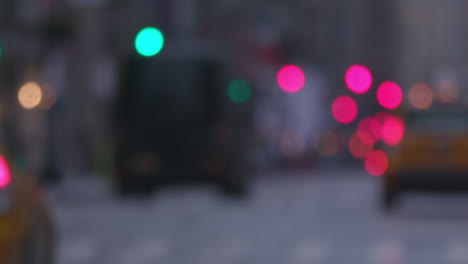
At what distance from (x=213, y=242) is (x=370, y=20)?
95.6 meters

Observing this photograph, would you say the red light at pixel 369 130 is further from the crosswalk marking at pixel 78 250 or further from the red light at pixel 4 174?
the red light at pixel 4 174

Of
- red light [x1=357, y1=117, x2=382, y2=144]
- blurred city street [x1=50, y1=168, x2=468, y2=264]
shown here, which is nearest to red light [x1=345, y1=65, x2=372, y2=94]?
blurred city street [x1=50, y1=168, x2=468, y2=264]

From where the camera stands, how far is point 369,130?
73000 mm

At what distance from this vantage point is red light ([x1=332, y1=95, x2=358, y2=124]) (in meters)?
83.5

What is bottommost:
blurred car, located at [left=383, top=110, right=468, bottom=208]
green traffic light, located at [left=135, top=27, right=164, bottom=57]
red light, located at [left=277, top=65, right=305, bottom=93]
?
red light, located at [left=277, top=65, right=305, bottom=93]

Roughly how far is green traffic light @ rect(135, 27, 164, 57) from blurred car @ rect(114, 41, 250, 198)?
3.24m

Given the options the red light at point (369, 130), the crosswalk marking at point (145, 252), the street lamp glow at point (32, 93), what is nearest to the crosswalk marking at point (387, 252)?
the crosswalk marking at point (145, 252)

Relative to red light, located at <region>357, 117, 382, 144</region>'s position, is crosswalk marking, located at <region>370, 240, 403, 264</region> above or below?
above

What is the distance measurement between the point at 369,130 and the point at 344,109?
11.2m

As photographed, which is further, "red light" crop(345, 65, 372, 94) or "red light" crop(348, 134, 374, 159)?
"red light" crop(348, 134, 374, 159)

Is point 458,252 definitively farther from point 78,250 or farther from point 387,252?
point 78,250

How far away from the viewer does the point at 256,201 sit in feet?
85.7

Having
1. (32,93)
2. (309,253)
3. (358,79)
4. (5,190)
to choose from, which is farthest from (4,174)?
(32,93)

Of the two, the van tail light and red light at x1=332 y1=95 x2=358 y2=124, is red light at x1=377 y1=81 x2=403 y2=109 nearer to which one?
the van tail light
